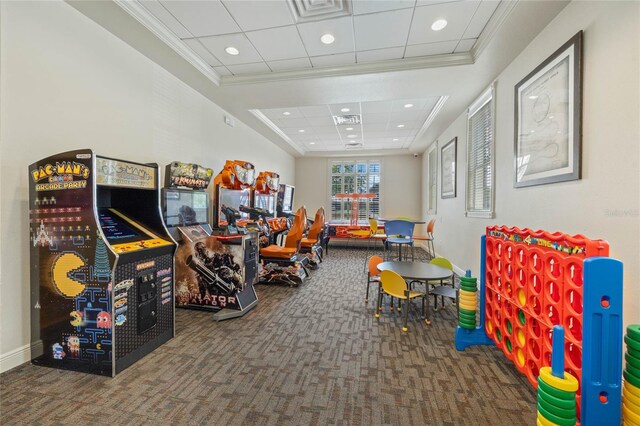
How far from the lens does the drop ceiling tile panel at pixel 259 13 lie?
2.51 meters

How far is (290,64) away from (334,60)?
0.59 metres

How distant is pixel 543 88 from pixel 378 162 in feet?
23.3

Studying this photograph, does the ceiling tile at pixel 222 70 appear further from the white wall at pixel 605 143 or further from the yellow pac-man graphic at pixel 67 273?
the white wall at pixel 605 143

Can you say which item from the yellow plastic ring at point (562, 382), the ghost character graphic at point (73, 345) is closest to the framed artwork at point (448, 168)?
the yellow plastic ring at point (562, 382)

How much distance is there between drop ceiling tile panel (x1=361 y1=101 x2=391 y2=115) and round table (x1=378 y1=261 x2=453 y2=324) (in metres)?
3.08

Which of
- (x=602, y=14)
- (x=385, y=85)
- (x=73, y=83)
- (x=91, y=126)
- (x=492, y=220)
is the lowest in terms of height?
(x=492, y=220)

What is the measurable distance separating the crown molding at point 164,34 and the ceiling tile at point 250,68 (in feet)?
1.01

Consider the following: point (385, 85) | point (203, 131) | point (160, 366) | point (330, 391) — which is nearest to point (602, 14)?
point (385, 85)

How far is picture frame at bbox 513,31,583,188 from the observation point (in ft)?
7.30

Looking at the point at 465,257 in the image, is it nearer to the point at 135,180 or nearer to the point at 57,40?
the point at 135,180

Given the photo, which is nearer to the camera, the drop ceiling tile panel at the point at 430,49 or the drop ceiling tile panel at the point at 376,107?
the drop ceiling tile panel at the point at 430,49

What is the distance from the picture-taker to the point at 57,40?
2.36m

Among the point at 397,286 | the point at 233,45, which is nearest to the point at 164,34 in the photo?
the point at 233,45

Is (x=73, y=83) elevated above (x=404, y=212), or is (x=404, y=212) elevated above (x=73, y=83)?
(x=73, y=83)
